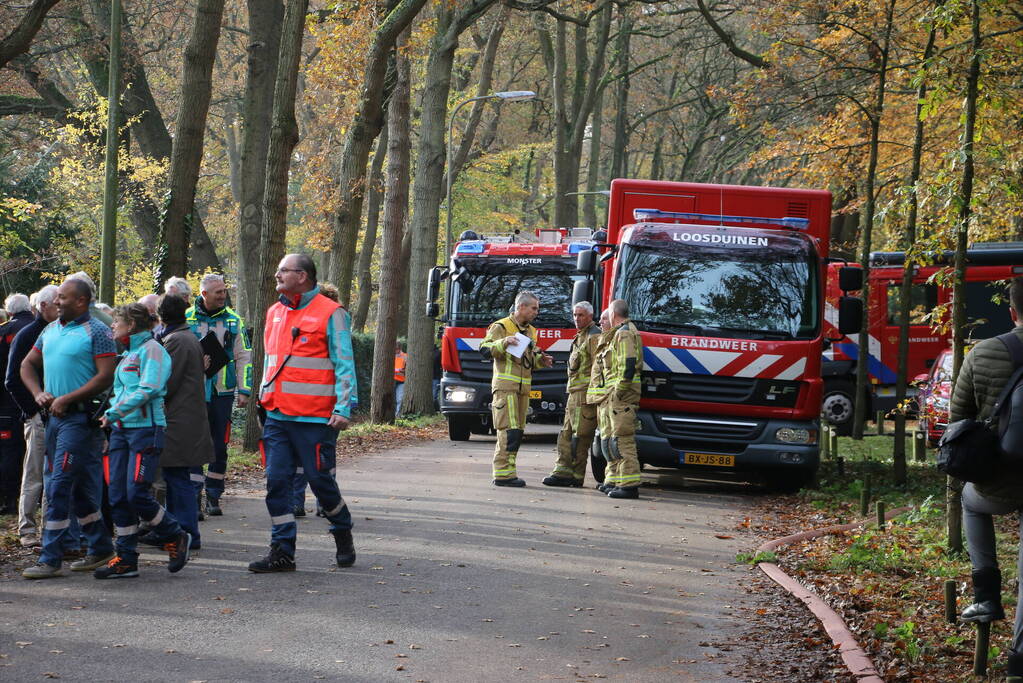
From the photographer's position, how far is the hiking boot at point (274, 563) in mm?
8867

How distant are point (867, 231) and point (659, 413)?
22.2ft

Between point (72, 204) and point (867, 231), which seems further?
point (72, 204)

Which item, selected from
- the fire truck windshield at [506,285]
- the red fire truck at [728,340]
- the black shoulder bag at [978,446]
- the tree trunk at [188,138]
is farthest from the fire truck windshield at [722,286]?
the black shoulder bag at [978,446]

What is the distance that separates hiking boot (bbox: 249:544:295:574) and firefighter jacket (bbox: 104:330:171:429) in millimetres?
1078

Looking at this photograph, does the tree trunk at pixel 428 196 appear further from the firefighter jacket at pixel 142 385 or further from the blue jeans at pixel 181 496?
the firefighter jacket at pixel 142 385

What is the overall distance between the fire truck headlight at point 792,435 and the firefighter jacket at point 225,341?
573 cm

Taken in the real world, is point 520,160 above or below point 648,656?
above

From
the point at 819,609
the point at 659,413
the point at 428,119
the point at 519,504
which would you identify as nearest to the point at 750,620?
the point at 819,609

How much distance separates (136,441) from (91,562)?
854 mm

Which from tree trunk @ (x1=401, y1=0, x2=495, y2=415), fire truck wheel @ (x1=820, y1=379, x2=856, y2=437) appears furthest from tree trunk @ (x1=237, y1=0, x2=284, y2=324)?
fire truck wheel @ (x1=820, y1=379, x2=856, y2=437)

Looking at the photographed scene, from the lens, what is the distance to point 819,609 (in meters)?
8.20

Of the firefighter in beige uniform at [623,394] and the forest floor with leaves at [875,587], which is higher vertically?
the firefighter in beige uniform at [623,394]

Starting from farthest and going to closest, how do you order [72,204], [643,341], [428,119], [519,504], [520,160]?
[520,160] → [72,204] → [428,119] → [643,341] → [519,504]

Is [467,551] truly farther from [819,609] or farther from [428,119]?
[428,119]
